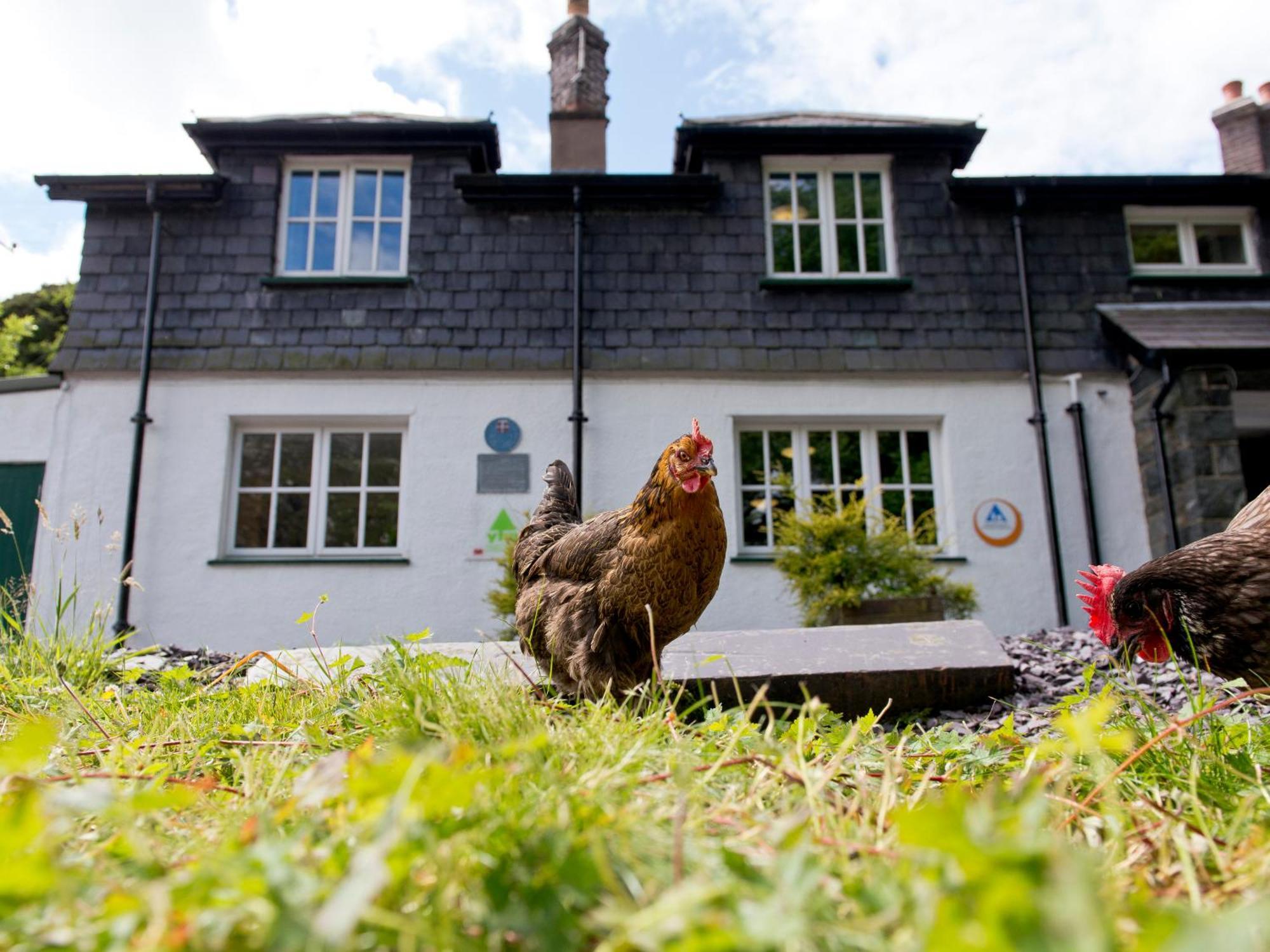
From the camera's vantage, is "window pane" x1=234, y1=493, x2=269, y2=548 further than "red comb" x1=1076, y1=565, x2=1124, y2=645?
Yes

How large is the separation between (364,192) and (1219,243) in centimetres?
923

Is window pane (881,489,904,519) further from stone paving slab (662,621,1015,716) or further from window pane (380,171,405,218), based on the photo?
window pane (380,171,405,218)

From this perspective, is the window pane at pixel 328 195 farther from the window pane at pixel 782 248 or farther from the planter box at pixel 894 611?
the planter box at pixel 894 611

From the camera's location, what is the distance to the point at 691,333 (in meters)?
8.33

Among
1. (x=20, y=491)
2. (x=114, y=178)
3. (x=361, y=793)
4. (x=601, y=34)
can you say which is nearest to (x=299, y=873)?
(x=361, y=793)

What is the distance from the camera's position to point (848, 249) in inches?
347

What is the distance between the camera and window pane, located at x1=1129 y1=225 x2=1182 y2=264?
8977 millimetres

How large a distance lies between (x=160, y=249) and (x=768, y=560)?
6744 mm

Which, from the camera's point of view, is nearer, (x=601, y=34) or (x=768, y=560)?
(x=768, y=560)

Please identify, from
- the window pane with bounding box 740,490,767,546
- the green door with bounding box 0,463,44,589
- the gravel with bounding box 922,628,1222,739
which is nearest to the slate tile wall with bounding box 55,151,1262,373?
the green door with bounding box 0,463,44,589

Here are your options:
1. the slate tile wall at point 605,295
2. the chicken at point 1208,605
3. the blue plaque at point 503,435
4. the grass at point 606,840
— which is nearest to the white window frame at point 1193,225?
the slate tile wall at point 605,295

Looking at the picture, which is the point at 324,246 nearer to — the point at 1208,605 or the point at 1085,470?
the point at 1085,470

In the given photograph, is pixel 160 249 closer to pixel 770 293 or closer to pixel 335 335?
pixel 335 335

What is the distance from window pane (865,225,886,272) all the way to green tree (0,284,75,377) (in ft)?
54.2
